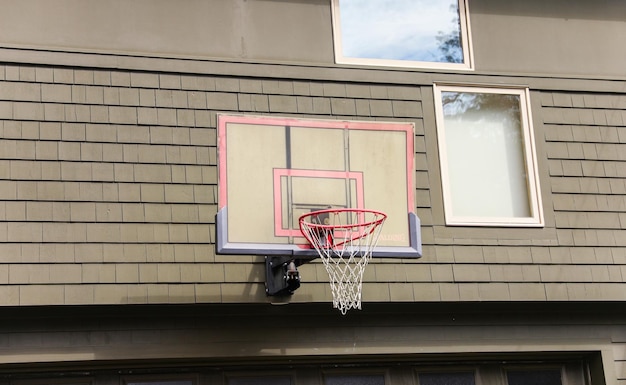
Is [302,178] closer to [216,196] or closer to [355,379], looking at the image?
[216,196]

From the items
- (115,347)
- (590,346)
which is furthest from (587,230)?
(115,347)

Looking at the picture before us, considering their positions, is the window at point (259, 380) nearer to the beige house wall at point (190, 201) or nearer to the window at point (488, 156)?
the beige house wall at point (190, 201)

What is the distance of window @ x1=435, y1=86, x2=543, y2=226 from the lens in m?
9.88

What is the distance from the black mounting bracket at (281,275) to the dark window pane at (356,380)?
1160mm

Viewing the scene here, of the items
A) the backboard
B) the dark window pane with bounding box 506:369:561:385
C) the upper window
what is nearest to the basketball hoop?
the backboard

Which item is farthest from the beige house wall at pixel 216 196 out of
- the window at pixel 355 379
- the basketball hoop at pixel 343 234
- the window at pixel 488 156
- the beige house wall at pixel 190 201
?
the basketball hoop at pixel 343 234

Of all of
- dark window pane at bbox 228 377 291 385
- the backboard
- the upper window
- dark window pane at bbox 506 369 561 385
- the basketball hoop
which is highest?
the upper window

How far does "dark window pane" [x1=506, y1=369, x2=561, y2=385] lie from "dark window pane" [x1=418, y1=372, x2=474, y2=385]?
43 centimetres

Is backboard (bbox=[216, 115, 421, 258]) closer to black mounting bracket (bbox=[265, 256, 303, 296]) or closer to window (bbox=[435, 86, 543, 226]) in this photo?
black mounting bracket (bbox=[265, 256, 303, 296])

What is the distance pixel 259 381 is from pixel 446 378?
1958mm

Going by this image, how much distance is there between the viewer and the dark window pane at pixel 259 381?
30.4 ft

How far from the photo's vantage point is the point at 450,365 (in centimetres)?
982

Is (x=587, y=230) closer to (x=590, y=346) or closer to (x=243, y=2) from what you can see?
(x=590, y=346)

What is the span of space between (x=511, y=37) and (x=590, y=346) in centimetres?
338
